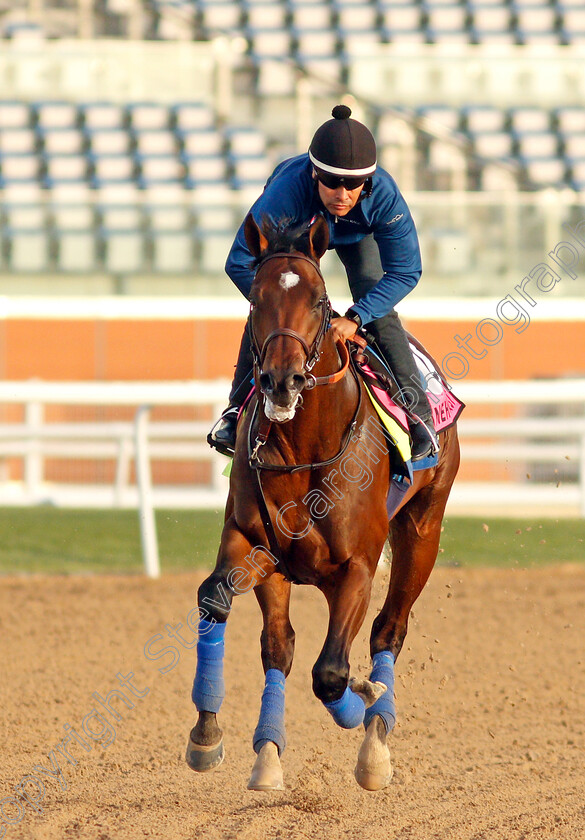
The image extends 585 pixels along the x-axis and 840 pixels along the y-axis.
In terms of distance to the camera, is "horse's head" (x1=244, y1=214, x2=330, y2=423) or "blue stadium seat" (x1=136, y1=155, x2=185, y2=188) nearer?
"horse's head" (x1=244, y1=214, x2=330, y2=423)

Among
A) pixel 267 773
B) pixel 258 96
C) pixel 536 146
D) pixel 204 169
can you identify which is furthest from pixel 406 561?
pixel 536 146

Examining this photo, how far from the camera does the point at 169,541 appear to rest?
372 inches

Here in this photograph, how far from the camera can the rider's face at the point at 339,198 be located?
12.6 feet

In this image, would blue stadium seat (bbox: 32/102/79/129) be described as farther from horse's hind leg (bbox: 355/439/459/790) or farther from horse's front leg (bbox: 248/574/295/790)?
horse's front leg (bbox: 248/574/295/790)

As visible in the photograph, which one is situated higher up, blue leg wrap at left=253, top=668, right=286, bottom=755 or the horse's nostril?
the horse's nostril

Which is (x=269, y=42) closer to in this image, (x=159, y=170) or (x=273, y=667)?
(x=159, y=170)

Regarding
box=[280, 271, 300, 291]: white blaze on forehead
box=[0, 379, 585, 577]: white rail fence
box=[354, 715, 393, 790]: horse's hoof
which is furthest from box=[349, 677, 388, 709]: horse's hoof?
box=[0, 379, 585, 577]: white rail fence

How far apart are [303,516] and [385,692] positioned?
38.6 inches

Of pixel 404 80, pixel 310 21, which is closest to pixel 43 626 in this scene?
pixel 404 80

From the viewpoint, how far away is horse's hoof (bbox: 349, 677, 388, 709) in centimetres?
401

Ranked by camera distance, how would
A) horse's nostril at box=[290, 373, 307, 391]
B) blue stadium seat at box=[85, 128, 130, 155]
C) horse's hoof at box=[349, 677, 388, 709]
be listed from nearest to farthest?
horse's nostril at box=[290, 373, 307, 391] → horse's hoof at box=[349, 677, 388, 709] → blue stadium seat at box=[85, 128, 130, 155]

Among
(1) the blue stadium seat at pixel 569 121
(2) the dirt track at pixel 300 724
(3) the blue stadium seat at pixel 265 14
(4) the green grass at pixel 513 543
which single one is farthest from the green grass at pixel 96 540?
(3) the blue stadium seat at pixel 265 14

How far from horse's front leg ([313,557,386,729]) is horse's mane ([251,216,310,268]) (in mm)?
1075

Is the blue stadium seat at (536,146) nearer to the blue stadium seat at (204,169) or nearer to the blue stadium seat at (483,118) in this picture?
the blue stadium seat at (483,118)
